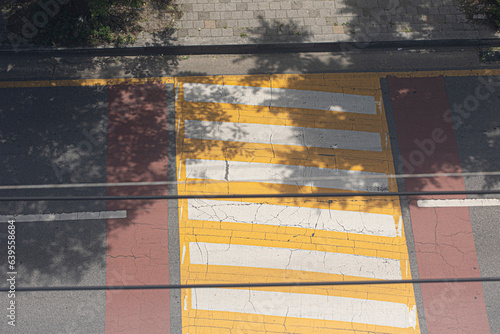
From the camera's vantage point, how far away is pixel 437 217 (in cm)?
857

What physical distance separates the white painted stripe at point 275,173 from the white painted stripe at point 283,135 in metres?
0.61

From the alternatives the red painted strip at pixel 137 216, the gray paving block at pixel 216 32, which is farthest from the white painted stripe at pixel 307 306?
the gray paving block at pixel 216 32

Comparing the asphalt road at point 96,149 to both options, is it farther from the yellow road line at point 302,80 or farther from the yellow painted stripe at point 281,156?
the yellow painted stripe at point 281,156

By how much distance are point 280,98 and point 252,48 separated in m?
1.57

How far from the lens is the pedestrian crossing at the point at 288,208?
795 cm

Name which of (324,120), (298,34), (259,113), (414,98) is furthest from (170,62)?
(414,98)

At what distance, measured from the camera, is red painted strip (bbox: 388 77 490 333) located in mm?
7980

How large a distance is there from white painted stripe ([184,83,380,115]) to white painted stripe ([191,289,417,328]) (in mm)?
4504

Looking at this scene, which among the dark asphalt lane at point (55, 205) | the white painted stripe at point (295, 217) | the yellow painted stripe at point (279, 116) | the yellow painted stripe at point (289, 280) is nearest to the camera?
the dark asphalt lane at point (55, 205)

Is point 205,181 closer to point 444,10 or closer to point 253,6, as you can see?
point 253,6

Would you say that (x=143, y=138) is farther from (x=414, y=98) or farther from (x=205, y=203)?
(x=414, y=98)

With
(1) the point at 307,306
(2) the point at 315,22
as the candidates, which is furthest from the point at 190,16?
(1) the point at 307,306

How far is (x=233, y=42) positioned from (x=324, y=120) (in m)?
3.12

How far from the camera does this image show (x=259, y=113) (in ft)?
30.4
